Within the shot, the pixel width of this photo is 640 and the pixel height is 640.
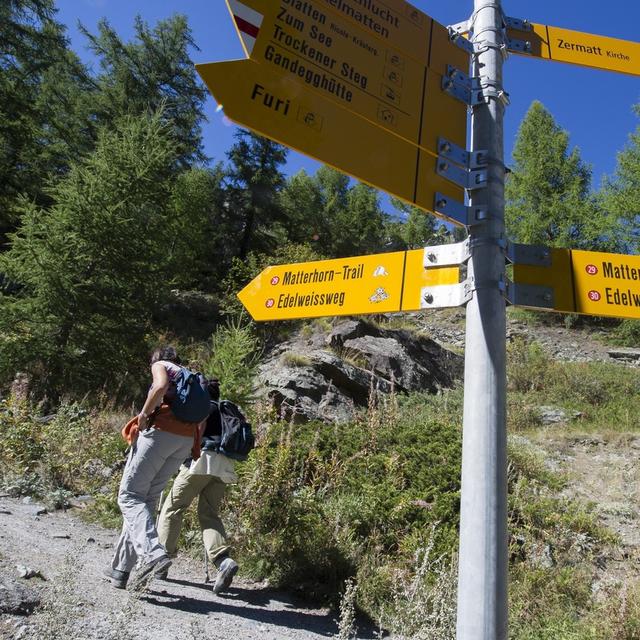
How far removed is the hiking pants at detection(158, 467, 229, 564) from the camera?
4.57 metres

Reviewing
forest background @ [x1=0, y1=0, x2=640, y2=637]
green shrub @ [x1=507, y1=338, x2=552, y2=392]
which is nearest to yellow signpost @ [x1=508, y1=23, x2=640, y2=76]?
forest background @ [x1=0, y1=0, x2=640, y2=637]

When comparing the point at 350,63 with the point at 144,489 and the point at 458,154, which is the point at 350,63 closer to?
the point at 458,154

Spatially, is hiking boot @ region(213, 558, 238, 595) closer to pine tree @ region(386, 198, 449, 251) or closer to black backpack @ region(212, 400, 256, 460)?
black backpack @ region(212, 400, 256, 460)

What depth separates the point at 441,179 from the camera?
2.24m

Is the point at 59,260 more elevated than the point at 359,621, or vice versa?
the point at 59,260

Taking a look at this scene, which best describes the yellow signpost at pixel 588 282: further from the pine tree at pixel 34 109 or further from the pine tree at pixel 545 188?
the pine tree at pixel 545 188

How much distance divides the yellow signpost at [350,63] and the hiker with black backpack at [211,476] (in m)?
3.16

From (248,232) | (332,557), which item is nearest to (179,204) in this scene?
(248,232)

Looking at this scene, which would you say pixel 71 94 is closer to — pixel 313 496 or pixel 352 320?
pixel 352 320

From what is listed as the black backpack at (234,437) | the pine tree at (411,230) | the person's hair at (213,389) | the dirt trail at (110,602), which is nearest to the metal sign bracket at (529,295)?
the dirt trail at (110,602)

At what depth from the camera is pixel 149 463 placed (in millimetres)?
4133

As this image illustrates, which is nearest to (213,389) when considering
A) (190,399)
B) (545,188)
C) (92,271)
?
(190,399)

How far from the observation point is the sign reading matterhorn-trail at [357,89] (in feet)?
6.70

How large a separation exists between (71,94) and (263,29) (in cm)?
2294
